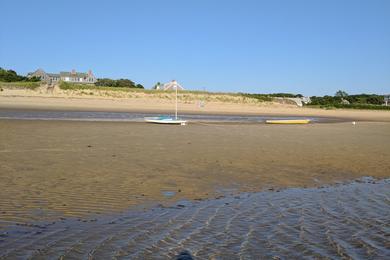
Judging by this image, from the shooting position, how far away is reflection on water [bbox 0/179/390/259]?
498 cm

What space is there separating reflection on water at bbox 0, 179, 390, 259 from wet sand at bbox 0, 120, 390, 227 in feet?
2.32

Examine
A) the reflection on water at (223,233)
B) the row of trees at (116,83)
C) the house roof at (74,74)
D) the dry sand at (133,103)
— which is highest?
the house roof at (74,74)

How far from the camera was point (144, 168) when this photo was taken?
10.8 metres

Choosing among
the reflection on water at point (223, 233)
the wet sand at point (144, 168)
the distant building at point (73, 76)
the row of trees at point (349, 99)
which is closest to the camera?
the reflection on water at point (223, 233)

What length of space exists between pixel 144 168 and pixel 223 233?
5288 millimetres

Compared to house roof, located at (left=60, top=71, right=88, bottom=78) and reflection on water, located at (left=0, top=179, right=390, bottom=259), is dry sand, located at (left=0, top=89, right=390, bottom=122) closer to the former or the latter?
reflection on water, located at (left=0, top=179, right=390, bottom=259)

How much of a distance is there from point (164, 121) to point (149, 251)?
22676 millimetres

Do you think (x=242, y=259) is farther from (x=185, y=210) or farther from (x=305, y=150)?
(x=305, y=150)

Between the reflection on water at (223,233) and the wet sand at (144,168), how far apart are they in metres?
0.71

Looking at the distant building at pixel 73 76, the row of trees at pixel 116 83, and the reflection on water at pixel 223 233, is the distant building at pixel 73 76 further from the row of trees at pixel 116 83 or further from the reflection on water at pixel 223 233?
the reflection on water at pixel 223 233

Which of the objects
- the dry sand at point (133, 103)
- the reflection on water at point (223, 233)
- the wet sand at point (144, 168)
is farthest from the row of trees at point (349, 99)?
the reflection on water at point (223, 233)

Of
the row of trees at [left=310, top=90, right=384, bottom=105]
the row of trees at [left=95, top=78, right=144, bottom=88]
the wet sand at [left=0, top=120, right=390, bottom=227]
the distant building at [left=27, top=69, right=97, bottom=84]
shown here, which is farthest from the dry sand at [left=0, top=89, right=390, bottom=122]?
the distant building at [left=27, top=69, right=97, bottom=84]

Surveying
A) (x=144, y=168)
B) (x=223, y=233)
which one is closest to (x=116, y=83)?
(x=144, y=168)

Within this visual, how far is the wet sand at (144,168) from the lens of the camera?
7.45 m
